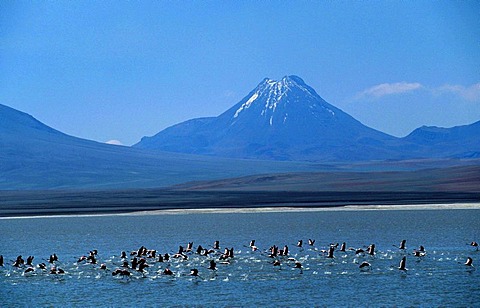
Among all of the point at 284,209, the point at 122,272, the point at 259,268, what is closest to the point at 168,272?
the point at 122,272

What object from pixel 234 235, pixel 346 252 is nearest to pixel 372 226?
pixel 234 235

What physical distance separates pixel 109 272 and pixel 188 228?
25528 millimetres

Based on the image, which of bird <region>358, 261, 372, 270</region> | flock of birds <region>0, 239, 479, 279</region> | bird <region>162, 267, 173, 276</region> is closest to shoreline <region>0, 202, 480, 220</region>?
flock of birds <region>0, 239, 479, 279</region>

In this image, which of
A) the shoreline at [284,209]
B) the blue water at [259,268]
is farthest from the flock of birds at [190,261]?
the shoreline at [284,209]

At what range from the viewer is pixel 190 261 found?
4184 centimetres

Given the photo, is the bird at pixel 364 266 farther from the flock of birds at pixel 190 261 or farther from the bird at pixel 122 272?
the bird at pixel 122 272

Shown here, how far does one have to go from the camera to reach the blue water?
102 feet

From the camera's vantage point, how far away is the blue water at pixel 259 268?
3119cm

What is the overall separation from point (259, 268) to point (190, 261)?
14.9 feet

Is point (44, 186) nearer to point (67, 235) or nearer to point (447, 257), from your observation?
point (67, 235)

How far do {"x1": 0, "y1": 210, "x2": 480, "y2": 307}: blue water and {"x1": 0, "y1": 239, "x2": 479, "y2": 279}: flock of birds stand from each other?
0.17m

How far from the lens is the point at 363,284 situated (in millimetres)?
33438

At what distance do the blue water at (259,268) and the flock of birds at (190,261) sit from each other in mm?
170

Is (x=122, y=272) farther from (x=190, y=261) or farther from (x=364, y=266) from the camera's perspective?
(x=364, y=266)
